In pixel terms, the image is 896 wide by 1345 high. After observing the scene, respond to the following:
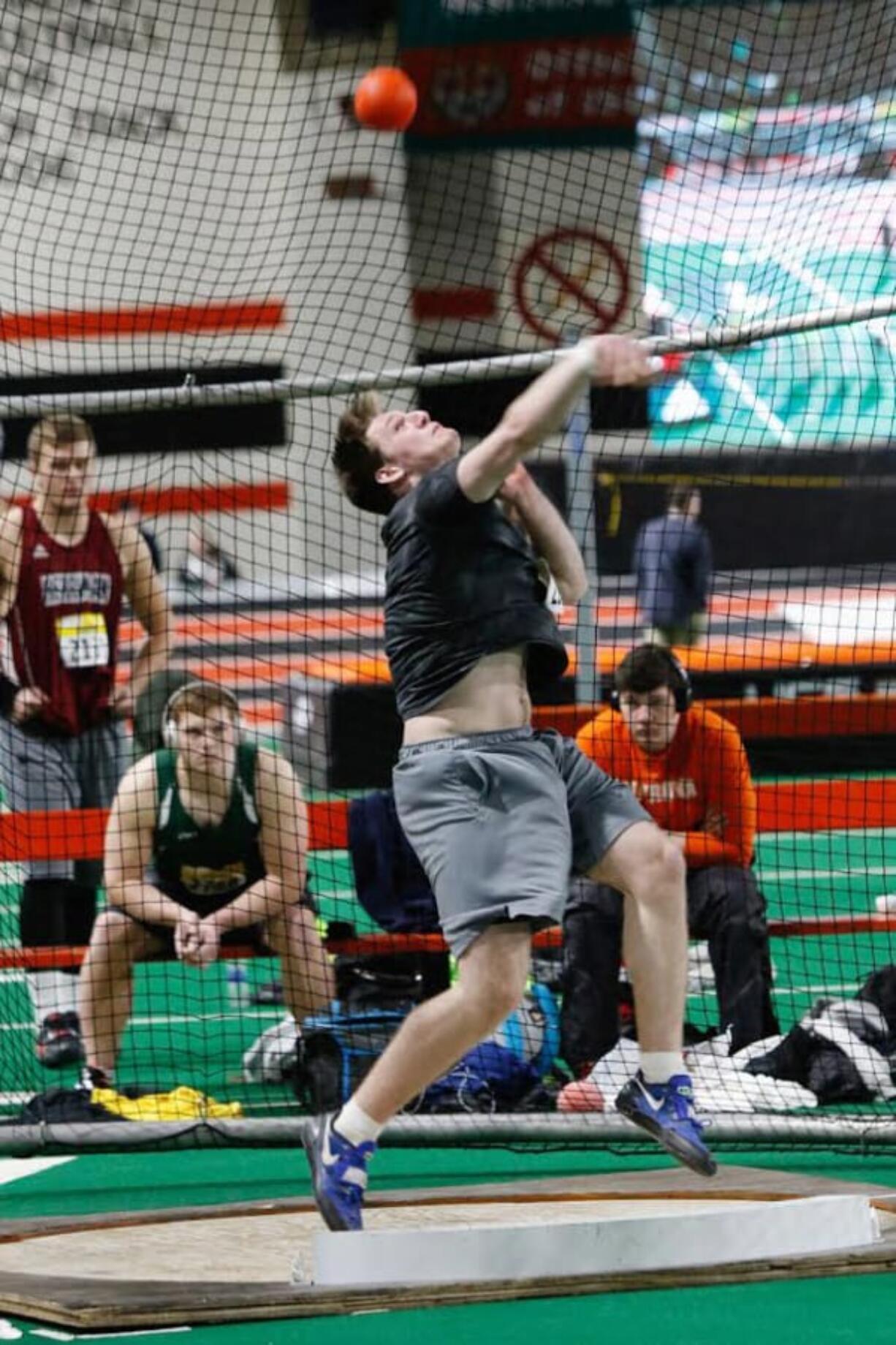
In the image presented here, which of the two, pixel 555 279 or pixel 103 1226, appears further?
pixel 555 279

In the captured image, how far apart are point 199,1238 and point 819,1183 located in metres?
1.46

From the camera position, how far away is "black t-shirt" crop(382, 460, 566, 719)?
4.69 meters

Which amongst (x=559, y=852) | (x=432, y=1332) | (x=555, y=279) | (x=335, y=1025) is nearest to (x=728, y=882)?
(x=335, y=1025)

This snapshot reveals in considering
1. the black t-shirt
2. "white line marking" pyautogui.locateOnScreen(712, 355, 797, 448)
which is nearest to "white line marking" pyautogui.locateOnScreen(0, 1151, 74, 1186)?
the black t-shirt

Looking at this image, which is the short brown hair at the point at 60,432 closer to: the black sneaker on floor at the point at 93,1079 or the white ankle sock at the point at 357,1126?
the black sneaker on floor at the point at 93,1079

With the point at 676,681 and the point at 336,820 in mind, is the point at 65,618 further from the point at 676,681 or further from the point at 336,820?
the point at 676,681

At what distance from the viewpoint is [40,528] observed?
25.0 feet

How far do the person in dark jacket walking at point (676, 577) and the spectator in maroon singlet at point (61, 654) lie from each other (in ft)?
15.7

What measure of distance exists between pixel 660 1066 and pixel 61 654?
360 centimetres

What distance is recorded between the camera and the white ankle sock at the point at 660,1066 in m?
4.78

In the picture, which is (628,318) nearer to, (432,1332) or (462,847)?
(462,847)

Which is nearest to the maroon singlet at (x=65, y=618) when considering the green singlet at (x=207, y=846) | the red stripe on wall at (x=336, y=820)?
the red stripe on wall at (x=336, y=820)

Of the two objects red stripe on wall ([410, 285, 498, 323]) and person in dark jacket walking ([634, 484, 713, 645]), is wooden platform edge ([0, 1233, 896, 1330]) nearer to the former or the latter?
person in dark jacket walking ([634, 484, 713, 645])

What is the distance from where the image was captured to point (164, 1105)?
6465mm
